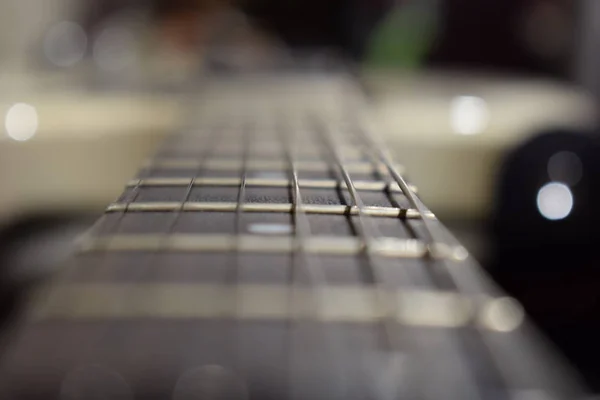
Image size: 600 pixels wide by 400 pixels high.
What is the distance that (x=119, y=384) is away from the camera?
0.76ft

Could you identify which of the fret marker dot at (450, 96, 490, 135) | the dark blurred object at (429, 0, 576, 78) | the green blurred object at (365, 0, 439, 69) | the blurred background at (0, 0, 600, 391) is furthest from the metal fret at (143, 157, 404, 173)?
the dark blurred object at (429, 0, 576, 78)

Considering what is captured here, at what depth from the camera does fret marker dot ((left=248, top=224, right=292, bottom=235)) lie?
366mm

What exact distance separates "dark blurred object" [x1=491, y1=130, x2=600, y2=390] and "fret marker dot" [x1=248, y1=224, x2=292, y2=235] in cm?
46

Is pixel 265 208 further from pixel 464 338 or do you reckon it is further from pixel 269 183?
pixel 464 338

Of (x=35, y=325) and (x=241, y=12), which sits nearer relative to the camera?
(x=35, y=325)

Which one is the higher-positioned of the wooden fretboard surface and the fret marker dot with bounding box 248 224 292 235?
the fret marker dot with bounding box 248 224 292 235

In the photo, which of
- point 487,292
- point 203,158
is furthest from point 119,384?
point 203,158

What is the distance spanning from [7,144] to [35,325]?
63 centimetres

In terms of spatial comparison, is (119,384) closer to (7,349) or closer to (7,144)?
(7,349)

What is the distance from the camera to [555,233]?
2.47ft

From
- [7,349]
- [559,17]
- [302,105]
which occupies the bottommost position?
[7,349]

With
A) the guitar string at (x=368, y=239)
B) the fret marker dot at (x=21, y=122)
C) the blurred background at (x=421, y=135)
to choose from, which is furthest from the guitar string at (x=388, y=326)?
the fret marker dot at (x=21, y=122)

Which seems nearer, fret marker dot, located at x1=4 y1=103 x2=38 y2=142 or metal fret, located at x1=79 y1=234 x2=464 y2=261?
metal fret, located at x1=79 y1=234 x2=464 y2=261

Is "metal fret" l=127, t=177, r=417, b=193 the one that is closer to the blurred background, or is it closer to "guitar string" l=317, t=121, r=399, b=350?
"guitar string" l=317, t=121, r=399, b=350
